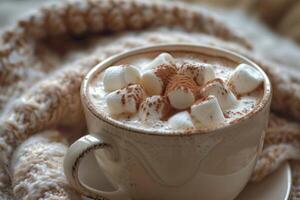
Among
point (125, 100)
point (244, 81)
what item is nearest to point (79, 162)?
point (125, 100)

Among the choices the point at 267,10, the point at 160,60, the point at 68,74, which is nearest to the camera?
the point at 160,60

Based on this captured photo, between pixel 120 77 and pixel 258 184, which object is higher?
pixel 120 77

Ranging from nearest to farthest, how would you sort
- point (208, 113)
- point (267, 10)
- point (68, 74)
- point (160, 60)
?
point (208, 113) < point (160, 60) < point (68, 74) < point (267, 10)

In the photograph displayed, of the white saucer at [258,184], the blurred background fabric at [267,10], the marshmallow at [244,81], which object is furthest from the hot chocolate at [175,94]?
the blurred background fabric at [267,10]

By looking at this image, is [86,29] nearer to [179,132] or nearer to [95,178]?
[95,178]

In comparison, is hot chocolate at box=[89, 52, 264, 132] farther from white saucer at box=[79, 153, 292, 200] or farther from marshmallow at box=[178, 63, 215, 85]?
white saucer at box=[79, 153, 292, 200]

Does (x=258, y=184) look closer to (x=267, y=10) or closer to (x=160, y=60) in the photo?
(x=160, y=60)
